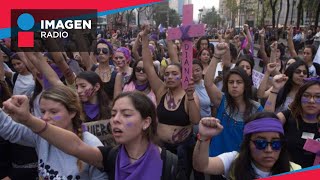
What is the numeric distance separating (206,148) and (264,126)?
42cm

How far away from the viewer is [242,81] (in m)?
3.74

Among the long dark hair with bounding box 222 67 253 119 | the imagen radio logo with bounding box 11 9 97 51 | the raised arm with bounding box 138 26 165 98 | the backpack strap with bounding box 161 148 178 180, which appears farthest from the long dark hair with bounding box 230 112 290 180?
the imagen radio logo with bounding box 11 9 97 51

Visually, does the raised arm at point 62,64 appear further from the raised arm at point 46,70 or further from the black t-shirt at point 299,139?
the black t-shirt at point 299,139

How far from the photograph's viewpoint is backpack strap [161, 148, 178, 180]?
2154 mm

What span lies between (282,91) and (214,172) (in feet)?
7.10

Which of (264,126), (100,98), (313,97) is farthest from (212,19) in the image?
(264,126)

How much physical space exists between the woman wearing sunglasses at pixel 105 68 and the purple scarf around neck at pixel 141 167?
2545 millimetres

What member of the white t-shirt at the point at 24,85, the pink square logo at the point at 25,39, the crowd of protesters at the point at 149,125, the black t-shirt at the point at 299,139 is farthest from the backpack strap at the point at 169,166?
the white t-shirt at the point at 24,85

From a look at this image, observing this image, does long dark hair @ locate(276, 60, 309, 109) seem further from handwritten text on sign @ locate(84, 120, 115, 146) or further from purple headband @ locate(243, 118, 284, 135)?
handwritten text on sign @ locate(84, 120, 115, 146)

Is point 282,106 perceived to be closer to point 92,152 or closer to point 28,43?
point 92,152

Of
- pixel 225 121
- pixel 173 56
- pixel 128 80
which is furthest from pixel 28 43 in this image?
pixel 225 121

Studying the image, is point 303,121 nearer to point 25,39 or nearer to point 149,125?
point 149,125

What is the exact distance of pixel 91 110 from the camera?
11.7 feet

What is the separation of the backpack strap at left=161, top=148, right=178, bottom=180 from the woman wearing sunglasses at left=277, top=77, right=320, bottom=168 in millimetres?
1323
